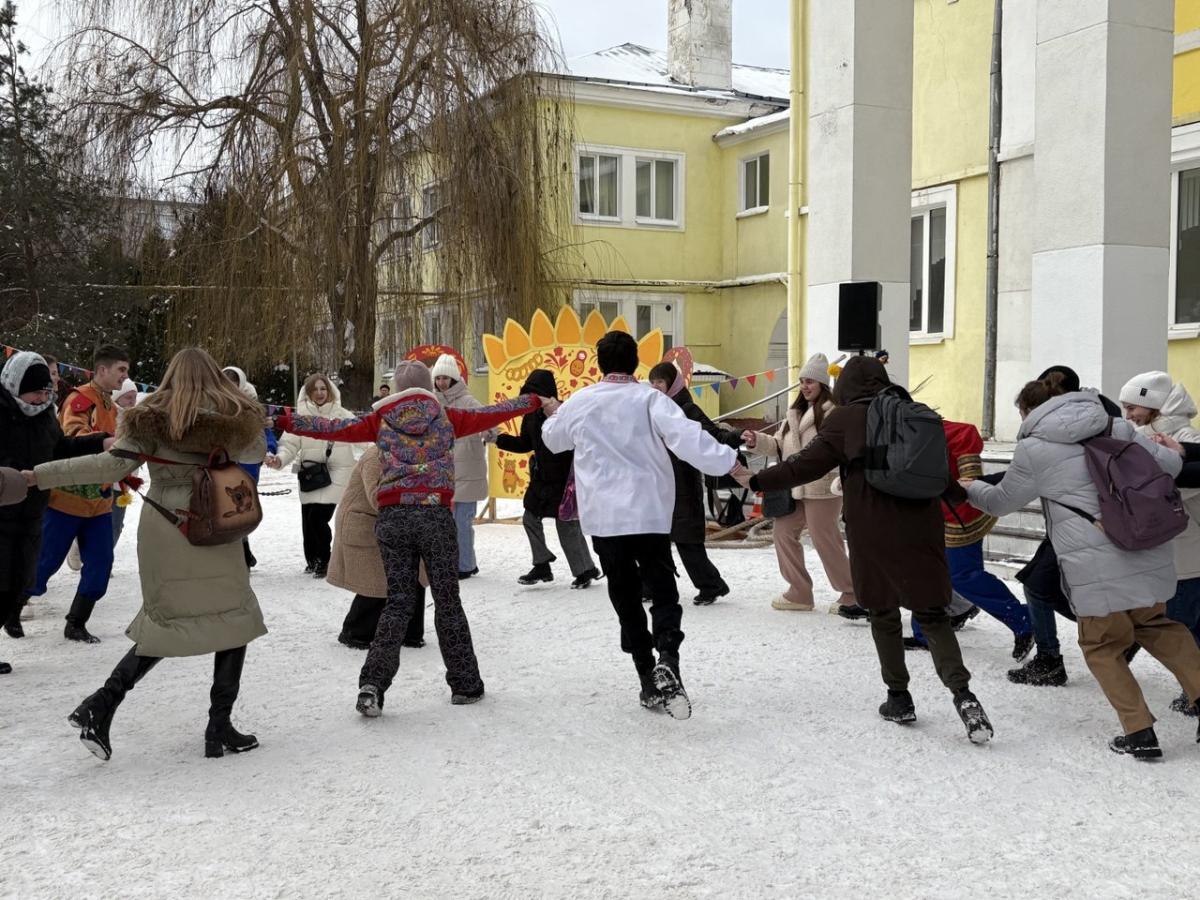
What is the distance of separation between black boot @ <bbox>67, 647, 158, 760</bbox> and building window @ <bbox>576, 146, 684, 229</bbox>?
2312 cm

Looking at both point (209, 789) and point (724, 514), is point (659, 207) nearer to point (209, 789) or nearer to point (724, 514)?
point (724, 514)

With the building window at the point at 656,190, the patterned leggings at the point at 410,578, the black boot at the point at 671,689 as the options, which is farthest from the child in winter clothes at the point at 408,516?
the building window at the point at 656,190

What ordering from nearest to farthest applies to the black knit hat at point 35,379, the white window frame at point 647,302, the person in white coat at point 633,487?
the person in white coat at point 633,487 < the black knit hat at point 35,379 < the white window frame at point 647,302

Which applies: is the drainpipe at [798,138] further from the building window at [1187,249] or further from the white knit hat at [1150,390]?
the white knit hat at [1150,390]

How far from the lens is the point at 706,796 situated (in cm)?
475

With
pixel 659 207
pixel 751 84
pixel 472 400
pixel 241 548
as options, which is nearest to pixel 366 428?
pixel 241 548

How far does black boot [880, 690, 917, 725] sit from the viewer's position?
18.7 feet

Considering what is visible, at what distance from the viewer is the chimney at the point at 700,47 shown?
1185 inches

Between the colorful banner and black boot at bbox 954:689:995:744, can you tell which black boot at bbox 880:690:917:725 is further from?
the colorful banner

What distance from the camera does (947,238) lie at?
717 inches

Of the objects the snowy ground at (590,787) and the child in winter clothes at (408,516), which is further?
the child in winter clothes at (408,516)

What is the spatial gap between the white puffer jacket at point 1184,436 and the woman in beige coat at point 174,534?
4.00 m

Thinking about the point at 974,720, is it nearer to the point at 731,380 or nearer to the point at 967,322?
the point at 731,380

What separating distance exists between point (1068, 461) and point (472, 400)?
5844mm
